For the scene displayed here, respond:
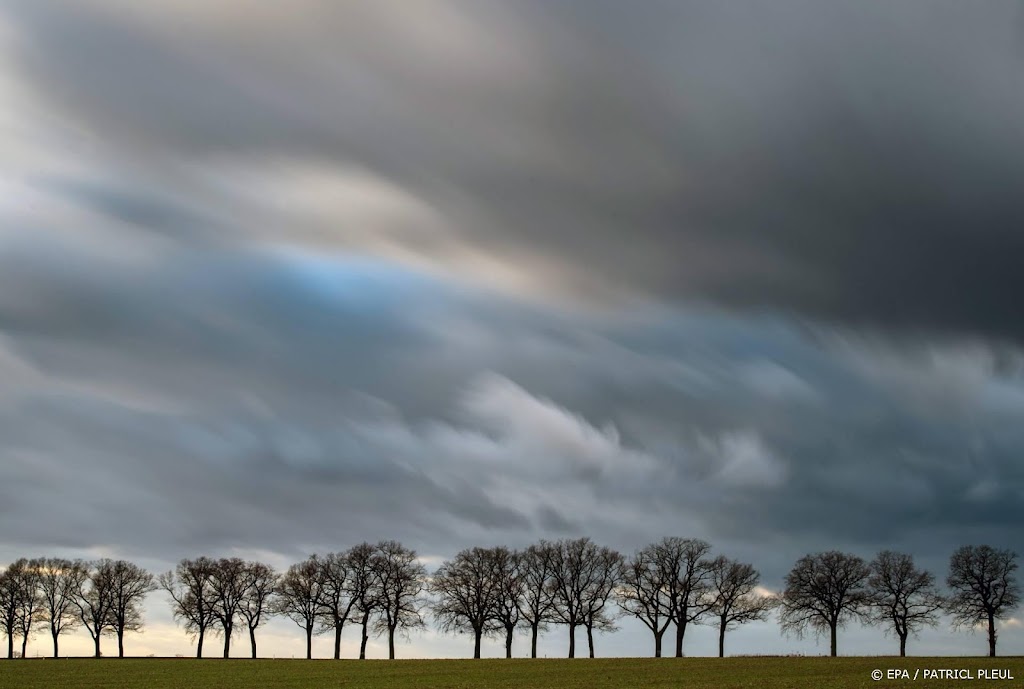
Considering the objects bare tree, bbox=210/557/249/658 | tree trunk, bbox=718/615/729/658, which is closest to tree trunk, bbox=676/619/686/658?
tree trunk, bbox=718/615/729/658

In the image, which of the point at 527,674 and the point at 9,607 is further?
the point at 9,607

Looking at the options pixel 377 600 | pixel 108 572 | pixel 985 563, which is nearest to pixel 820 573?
pixel 985 563

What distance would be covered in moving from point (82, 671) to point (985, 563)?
371ft

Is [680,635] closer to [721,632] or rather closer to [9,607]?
[721,632]

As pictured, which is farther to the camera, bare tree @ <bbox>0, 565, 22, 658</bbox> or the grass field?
bare tree @ <bbox>0, 565, 22, 658</bbox>

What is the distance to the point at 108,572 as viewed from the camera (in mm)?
161375

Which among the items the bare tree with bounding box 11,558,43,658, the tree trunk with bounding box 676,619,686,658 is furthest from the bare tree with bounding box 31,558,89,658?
the tree trunk with bounding box 676,619,686,658

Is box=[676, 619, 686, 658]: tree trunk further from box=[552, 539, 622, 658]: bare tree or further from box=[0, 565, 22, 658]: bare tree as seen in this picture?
box=[0, 565, 22, 658]: bare tree

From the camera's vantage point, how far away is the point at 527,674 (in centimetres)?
9112

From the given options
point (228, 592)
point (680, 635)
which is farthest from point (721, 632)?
point (228, 592)

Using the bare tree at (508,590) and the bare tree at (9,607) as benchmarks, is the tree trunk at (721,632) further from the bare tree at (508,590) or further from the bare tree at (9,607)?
the bare tree at (9,607)

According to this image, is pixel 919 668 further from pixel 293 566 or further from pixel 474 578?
pixel 293 566

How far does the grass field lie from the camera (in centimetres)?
7544

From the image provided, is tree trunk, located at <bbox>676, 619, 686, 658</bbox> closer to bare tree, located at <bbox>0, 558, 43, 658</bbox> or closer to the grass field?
the grass field
